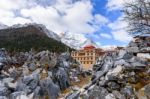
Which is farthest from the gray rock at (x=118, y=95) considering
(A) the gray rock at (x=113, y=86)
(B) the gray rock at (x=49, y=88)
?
(B) the gray rock at (x=49, y=88)

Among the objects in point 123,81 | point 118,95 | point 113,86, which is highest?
point 123,81

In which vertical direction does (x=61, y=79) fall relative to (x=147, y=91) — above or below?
below

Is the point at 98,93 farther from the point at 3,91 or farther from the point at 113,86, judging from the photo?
the point at 3,91

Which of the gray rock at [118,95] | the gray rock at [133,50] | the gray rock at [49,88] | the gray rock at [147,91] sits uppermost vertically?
the gray rock at [133,50]

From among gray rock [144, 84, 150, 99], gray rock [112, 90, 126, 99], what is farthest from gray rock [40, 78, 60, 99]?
gray rock [144, 84, 150, 99]

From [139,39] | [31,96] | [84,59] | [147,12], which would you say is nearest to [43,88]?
[31,96]

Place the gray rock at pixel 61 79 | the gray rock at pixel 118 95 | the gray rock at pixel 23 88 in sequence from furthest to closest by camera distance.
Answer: the gray rock at pixel 61 79 → the gray rock at pixel 23 88 → the gray rock at pixel 118 95

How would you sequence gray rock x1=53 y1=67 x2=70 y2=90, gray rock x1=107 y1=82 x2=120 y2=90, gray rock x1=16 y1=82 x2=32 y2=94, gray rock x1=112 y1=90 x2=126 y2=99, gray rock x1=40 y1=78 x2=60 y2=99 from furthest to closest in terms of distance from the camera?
gray rock x1=53 y1=67 x2=70 y2=90 < gray rock x1=40 y1=78 x2=60 y2=99 < gray rock x1=16 y1=82 x2=32 y2=94 < gray rock x1=107 y1=82 x2=120 y2=90 < gray rock x1=112 y1=90 x2=126 y2=99

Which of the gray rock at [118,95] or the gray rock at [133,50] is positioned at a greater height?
the gray rock at [133,50]

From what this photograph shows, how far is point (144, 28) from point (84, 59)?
538 feet

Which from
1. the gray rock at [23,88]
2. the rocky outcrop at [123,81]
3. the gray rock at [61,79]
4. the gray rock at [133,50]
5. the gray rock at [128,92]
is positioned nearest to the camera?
the gray rock at [128,92]

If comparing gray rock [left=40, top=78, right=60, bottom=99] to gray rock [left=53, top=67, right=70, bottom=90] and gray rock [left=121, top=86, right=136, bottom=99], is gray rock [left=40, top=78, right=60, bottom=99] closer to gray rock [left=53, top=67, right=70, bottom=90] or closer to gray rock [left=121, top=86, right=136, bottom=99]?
gray rock [left=53, top=67, right=70, bottom=90]

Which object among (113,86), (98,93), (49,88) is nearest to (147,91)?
(113,86)

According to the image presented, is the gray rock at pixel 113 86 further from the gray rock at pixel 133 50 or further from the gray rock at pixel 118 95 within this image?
the gray rock at pixel 133 50
